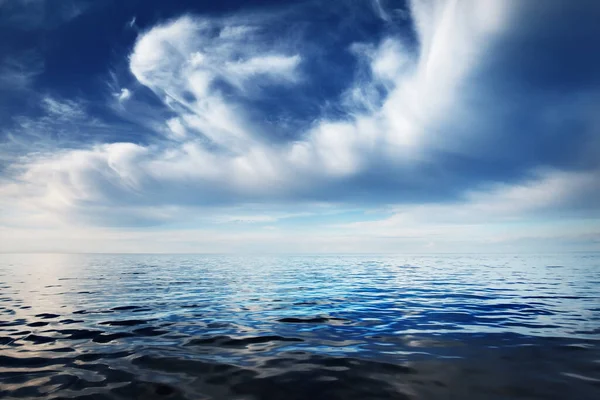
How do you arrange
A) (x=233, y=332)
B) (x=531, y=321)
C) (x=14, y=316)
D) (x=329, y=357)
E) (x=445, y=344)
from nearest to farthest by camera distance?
1. (x=329, y=357)
2. (x=445, y=344)
3. (x=233, y=332)
4. (x=531, y=321)
5. (x=14, y=316)

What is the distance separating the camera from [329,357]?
31.4ft

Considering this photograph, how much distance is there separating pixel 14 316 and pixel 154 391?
13447 mm

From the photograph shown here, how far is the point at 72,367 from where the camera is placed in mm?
8773

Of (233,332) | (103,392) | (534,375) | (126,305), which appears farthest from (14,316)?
(534,375)

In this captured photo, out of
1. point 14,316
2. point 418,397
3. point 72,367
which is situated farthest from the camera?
point 14,316

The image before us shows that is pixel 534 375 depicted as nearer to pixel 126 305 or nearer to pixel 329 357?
pixel 329 357

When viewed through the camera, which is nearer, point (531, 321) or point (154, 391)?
point (154, 391)

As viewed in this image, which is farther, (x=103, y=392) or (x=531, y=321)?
(x=531, y=321)

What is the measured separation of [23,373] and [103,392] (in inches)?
111

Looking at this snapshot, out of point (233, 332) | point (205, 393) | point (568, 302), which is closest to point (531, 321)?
point (568, 302)

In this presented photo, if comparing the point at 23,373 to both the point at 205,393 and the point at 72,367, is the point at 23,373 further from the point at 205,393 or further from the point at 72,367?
the point at 205,393

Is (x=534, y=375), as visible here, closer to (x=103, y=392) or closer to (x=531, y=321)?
(x=531, y=321)

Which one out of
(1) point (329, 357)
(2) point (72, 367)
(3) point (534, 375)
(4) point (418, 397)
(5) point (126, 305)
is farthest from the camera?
(5) point (126, 305)

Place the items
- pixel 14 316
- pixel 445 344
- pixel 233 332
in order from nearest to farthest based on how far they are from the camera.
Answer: pixel 445 344 < pixel 233 332 < pixel 14 316
